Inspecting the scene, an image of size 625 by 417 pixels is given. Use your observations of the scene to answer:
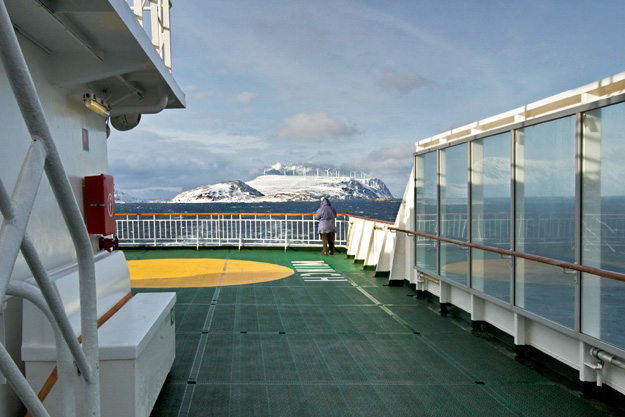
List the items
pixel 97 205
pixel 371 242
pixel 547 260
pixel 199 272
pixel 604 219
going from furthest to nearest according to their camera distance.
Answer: pixel 371 242 < pixel 199 272 < pixel 97 205 < pixel 547 260 < pixel 604 219

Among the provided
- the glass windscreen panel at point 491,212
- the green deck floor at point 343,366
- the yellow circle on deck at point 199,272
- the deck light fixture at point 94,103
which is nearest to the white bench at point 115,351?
the green deck floor at point 343,366

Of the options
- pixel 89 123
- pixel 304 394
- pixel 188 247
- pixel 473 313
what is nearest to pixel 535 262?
pixel 473 313

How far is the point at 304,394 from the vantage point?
10.8 feet

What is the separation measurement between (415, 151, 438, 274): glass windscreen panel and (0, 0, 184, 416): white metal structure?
3199mm

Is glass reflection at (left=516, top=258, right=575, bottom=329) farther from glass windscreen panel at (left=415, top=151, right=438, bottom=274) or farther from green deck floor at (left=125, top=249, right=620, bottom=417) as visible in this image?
glass windscreen panel at (left=415, top=151, right=438, bottom=274)

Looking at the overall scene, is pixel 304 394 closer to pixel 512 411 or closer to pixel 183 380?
pixel 183 380

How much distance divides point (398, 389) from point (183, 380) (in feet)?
5.23

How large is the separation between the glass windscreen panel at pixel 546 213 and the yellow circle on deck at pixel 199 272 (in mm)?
4434

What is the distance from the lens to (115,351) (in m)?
2.51

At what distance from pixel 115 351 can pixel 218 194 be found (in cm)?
14736

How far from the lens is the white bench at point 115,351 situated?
252 centimetres

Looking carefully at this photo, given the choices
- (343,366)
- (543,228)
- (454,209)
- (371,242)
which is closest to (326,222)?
(371,242)

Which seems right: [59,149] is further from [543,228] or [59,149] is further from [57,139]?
[543,228]

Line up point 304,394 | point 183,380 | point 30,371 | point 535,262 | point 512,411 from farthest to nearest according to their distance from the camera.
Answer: point 535,262, point 183,380, point 304,394, point 512,411, point 30,371
